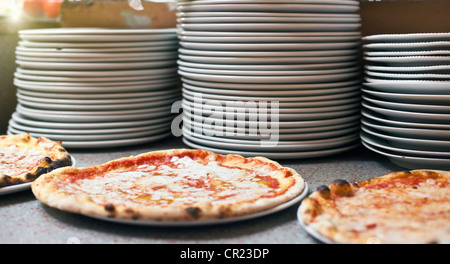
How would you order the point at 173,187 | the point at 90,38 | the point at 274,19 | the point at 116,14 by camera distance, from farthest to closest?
the point at 116,14
the point at 90,38
the point at 274,19
the point at 173,187

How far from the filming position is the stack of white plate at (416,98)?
4.35 ft

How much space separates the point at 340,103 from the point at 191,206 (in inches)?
29.2

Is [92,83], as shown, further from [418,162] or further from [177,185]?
[418,162]

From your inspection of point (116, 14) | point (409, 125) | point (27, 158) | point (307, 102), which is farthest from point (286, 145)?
point (116, 14)

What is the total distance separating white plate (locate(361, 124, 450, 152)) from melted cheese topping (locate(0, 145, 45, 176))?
3.38ft

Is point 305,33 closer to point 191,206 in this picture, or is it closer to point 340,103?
point 340,103

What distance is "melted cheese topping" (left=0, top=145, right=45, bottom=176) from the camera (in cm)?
141

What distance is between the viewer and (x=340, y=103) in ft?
5.23

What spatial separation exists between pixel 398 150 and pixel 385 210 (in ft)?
1.36

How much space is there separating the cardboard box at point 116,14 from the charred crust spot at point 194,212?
1350 millimetres

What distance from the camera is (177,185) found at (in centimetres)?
128

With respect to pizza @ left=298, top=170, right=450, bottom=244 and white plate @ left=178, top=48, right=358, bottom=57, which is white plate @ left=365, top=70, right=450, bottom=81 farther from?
pizza @ left=298, top=170, right=450, bottom=244

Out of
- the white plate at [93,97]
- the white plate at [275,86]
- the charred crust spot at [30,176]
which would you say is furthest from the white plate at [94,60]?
the charred crust spot at [30,176]
